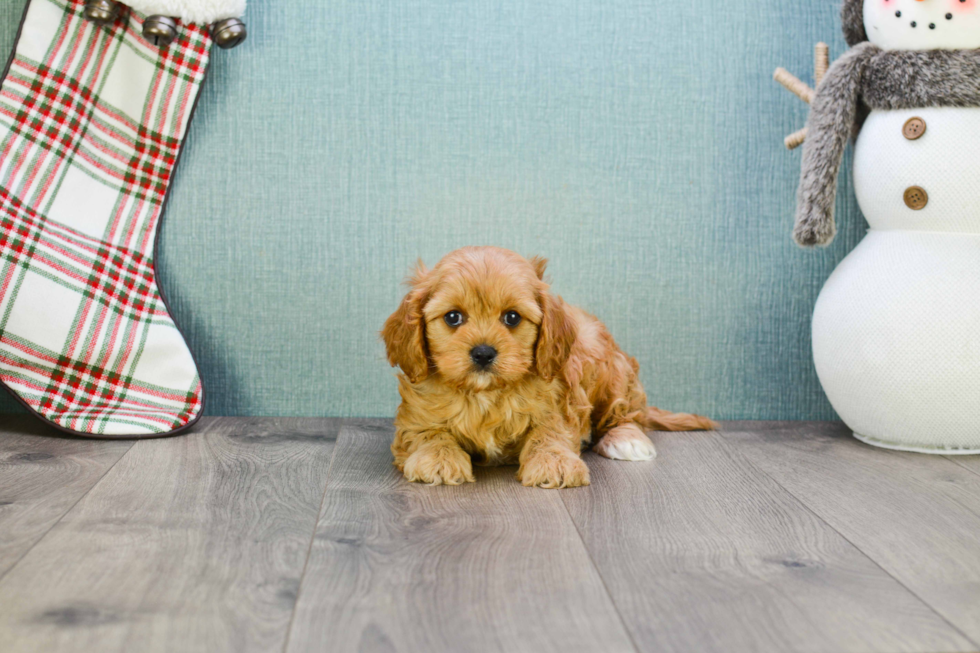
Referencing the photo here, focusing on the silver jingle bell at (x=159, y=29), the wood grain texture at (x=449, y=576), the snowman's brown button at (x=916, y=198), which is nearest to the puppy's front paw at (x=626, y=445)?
the wood grain texture at (x=449, y=576)

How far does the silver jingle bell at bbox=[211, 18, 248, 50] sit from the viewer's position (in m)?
2.11

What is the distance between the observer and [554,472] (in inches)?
67.4

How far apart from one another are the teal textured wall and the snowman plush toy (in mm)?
303

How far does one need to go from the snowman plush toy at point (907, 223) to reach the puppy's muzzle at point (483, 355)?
910 mm

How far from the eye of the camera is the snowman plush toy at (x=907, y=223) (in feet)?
6.30

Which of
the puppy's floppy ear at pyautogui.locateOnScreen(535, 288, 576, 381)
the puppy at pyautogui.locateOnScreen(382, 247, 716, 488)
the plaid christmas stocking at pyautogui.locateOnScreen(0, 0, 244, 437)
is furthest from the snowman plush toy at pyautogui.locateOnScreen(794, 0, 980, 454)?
the plaid christmas stocking at pyautogui.locateOnScreen(0, 0, 244, 437)

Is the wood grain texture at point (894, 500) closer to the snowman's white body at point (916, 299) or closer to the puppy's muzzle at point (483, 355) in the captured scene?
the snowman's white body at point (916, 299)

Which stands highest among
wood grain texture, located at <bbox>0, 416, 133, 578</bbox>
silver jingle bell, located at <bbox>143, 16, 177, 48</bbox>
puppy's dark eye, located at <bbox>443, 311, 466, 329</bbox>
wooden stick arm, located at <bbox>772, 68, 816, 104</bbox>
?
silver jingle bell, located at <bbox>143, 16, 177, 48</bbox>

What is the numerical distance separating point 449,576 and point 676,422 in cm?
121

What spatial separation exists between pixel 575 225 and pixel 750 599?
1372 mm

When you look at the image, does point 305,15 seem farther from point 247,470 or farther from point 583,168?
point 247,470

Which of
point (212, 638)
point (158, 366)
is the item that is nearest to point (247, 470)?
point (158, 366)

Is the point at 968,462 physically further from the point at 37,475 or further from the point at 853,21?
the point at 37,475

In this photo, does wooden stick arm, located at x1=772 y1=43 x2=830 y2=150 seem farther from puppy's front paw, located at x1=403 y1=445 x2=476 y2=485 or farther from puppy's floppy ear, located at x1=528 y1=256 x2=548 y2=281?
puppy's front paw, located at x1=403 y1=445 x2=476 y2=485
